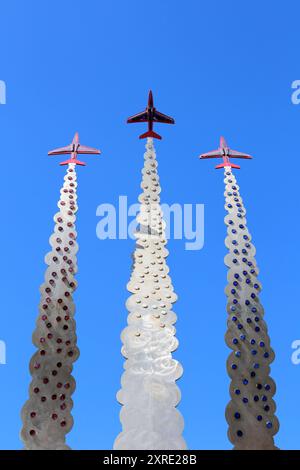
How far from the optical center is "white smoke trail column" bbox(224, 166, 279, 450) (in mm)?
8047

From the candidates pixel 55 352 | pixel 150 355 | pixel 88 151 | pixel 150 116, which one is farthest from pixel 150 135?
pixel 55 352

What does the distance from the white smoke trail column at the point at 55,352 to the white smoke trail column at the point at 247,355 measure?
2.86 metres

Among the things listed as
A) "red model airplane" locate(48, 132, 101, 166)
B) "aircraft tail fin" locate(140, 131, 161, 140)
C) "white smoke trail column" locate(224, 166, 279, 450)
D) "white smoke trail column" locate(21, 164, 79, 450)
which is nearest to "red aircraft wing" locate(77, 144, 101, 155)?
"red model airplane" locate(48, 132, 101, 166)

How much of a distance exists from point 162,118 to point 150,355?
7706 mm

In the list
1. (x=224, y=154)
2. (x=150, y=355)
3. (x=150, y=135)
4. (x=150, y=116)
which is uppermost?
(x=150, y=116)

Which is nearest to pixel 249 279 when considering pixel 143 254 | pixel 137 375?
pixel 143 254

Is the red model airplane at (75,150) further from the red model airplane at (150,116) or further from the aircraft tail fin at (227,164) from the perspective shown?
the aircraft tail fin at (227,164)

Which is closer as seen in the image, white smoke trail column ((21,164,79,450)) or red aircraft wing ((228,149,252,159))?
white smoke trail column ((21,164,79,450))

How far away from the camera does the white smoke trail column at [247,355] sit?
26.4ft

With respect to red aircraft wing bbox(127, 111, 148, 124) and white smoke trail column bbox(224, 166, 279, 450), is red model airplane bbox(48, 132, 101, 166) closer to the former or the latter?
red aircraft wing bbox(127, 111, 148, 124)

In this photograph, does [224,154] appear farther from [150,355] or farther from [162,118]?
[150,355]

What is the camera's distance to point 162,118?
14.2 meters

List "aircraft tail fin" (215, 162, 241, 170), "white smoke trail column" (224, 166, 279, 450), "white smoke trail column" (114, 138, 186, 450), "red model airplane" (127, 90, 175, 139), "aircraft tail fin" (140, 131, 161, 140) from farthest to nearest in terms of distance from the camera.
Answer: "red model airplane" (127, 90, 175, 139) < "aircraft tail fin" (140, 131, 161, 140) < "aircraft tail fin" (215, 162, 241, 170) < "white smoke trail column" (224, 166, 279, 450) < "white smoke trail column" (114, 138, 186, 450)

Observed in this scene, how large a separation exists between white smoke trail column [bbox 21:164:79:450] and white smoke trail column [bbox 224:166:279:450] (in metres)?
2.86
